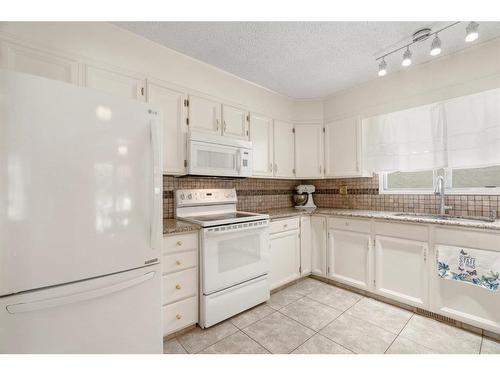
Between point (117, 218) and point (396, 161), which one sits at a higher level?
point (396, 161)

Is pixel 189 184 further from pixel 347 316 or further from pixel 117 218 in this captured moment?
pixel 347 316

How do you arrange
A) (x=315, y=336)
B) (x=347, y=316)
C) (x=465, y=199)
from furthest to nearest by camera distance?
(x=465, y=199)
(x=347, y=316)
(x=315, y=336)

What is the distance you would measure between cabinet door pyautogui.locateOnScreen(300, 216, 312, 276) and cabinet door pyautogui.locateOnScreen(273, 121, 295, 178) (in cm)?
66

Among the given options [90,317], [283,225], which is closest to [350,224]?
[283,225]

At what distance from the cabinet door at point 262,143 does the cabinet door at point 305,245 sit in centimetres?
73

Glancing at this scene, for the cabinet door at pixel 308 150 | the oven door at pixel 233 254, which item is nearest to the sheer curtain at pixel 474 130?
the cabinet door at pixel 308 150

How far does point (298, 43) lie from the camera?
191cm

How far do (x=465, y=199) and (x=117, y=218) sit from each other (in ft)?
9.66

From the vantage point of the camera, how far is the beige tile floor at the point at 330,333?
1.62m

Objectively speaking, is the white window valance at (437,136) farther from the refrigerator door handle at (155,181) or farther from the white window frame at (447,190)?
the refrigerator door handle at (155,181)

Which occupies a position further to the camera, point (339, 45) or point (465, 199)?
point (465, 199)

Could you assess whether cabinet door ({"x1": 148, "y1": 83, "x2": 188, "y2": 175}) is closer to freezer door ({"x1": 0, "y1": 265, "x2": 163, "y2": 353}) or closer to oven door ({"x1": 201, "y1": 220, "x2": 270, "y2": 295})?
oven door ({"x1": 201, "y1": 220, "x2": 270, "y2": 295})

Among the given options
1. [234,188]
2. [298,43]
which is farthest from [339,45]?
[234,188]
